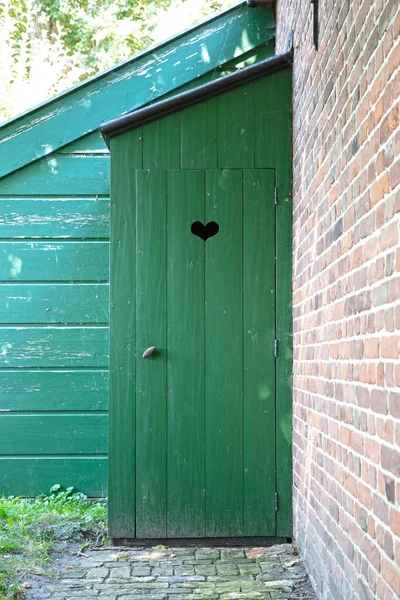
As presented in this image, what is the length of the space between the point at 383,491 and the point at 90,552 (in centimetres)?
279

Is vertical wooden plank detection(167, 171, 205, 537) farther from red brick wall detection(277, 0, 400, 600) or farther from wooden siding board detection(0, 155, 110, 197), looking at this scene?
wooden siding board detection(0, 155, 110, 197)

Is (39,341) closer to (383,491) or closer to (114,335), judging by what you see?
(114,335)

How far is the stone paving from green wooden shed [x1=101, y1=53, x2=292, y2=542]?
0.20 meters

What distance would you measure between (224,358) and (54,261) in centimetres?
183

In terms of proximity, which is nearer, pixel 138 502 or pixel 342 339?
pixel 342 339

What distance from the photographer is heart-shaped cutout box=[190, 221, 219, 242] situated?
16.4 feet

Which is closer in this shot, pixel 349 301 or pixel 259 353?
pixel 349 301

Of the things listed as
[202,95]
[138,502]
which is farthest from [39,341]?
[202,95]

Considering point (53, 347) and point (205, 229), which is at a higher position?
point (205, 229)

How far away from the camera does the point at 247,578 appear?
13.6 feet

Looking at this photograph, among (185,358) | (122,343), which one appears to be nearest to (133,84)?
(122,343)

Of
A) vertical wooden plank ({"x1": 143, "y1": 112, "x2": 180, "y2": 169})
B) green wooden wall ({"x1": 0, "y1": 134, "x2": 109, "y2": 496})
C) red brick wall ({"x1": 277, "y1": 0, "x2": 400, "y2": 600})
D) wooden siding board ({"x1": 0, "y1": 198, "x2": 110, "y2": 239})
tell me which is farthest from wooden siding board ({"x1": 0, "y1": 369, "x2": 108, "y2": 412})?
red brick wall ({"x1": 277, "y1": 0, "x2": 400, "y2": 600})

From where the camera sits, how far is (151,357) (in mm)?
4945

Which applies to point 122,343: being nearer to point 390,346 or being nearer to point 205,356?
point 205,356
